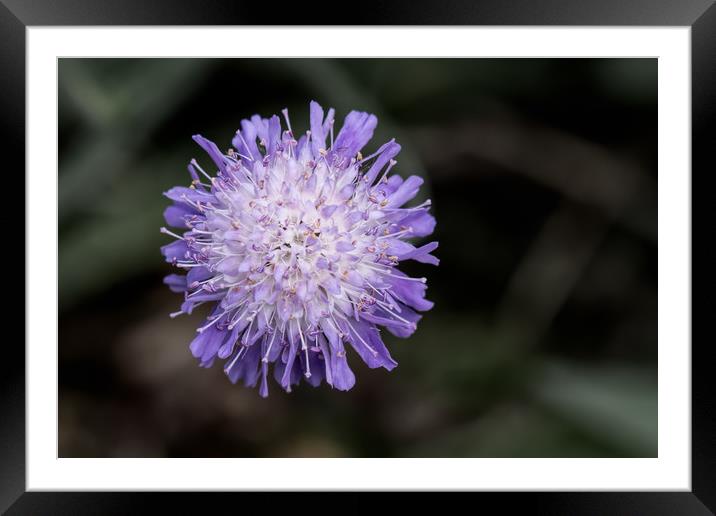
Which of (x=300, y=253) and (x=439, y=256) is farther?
(x=439, y=256)

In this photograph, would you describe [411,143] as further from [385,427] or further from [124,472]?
[124,472]

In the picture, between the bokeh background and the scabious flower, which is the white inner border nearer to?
the scabious flower

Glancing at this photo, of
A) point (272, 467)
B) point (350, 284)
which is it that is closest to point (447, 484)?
point (272, 467)
